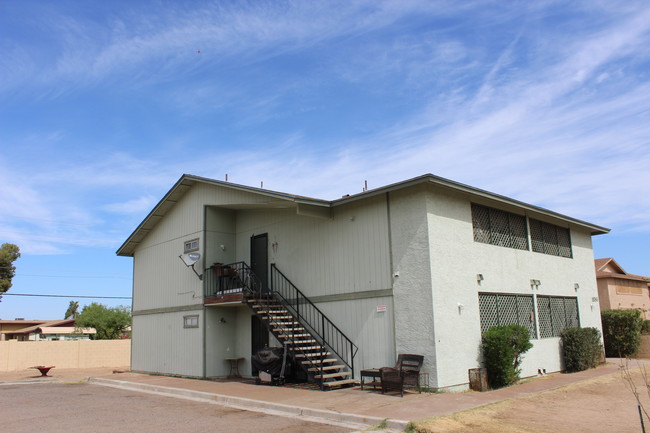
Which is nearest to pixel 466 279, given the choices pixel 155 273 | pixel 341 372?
pixel 341 372

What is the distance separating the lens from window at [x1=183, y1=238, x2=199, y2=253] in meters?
17.6

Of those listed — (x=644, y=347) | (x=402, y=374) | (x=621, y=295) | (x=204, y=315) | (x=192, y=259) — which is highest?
(x=192, y=259)

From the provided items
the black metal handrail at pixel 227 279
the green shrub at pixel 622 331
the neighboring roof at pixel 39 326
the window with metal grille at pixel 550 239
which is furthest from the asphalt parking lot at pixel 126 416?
the neighboring roof at pixel 39 326

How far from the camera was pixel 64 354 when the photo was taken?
2762 cm

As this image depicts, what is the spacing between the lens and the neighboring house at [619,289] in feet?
82.2

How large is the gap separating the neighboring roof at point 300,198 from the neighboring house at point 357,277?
0.05 metres

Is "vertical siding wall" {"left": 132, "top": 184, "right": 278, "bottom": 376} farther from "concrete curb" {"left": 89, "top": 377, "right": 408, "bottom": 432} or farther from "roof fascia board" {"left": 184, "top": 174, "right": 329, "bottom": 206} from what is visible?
"concrete curb" {"left": 89, "top": 377, "right": 408, "bottom": 432}

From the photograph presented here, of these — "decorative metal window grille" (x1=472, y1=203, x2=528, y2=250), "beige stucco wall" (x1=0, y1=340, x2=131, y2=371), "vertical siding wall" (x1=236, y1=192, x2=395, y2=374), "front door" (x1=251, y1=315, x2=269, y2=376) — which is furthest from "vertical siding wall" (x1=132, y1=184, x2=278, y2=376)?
"beige stucco wall" (x1=0, y1=340, x2=131, y2=371)

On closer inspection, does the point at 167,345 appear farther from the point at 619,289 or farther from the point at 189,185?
the point at 619,289

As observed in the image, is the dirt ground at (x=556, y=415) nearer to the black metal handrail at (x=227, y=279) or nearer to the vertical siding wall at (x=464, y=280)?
the vertical siding wall at (x=464, y=280)

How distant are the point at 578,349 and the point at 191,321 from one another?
11894 mm

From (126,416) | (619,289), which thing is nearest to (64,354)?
(126,416)

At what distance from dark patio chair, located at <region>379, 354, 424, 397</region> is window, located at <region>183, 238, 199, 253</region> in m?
8.39

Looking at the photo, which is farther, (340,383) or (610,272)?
(610,272)
